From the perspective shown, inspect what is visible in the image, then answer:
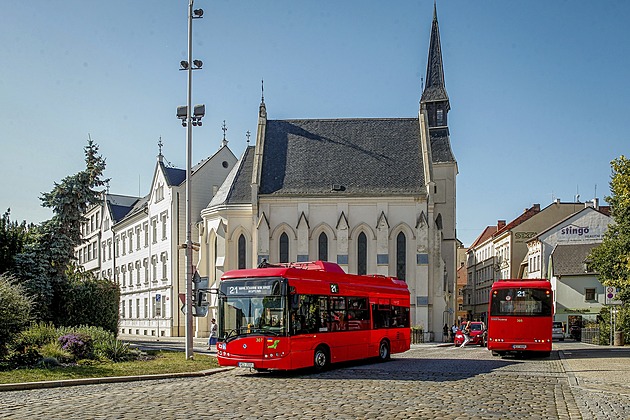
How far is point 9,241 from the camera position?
28203 mm

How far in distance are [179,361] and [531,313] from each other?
1353 cm

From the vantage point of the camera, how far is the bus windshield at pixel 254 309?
1877 cm

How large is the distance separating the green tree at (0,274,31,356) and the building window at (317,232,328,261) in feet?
95.3

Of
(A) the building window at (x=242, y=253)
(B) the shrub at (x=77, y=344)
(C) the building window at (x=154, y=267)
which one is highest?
(A) the building window at (x=242, y=253)

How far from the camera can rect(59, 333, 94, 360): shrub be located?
19688mm

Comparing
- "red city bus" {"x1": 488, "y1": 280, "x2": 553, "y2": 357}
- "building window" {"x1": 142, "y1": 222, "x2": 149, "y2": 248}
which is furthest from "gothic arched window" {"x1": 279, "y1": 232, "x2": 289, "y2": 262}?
"red city bus" {"x1": 488, "y1": 280, "x2": 553, "y2": 357}

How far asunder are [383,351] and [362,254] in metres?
22.1

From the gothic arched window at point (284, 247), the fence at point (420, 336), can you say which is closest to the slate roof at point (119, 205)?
the gothic arched window at point (284, 247)

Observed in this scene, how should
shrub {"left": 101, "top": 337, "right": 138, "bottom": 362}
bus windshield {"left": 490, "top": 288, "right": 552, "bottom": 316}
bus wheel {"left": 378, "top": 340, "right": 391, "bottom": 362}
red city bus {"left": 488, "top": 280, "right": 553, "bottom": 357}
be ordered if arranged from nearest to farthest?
shrub {"left": 101, "top": 337, "right": 138, "bottom": 362}
bus wheel {"left": 378, "top": 340, "right": 391, "bottom": 362}
red city bus {"left": 488, "top": 280, "right": 553, "bottom": 357}
bus windshield {"left": 490, "top": 288, "right": 552, "bottom": 316}

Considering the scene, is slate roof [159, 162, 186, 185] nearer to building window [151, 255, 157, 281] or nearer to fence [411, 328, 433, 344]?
building window [151, 255, 157, 281]

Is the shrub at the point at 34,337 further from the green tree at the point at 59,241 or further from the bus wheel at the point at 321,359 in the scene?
the bus wheel at the point at 321,359

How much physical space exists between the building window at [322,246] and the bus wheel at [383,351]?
22072mm

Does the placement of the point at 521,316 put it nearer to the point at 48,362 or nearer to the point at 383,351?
the point at 383,351

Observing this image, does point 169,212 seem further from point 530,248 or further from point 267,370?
point 530,248
